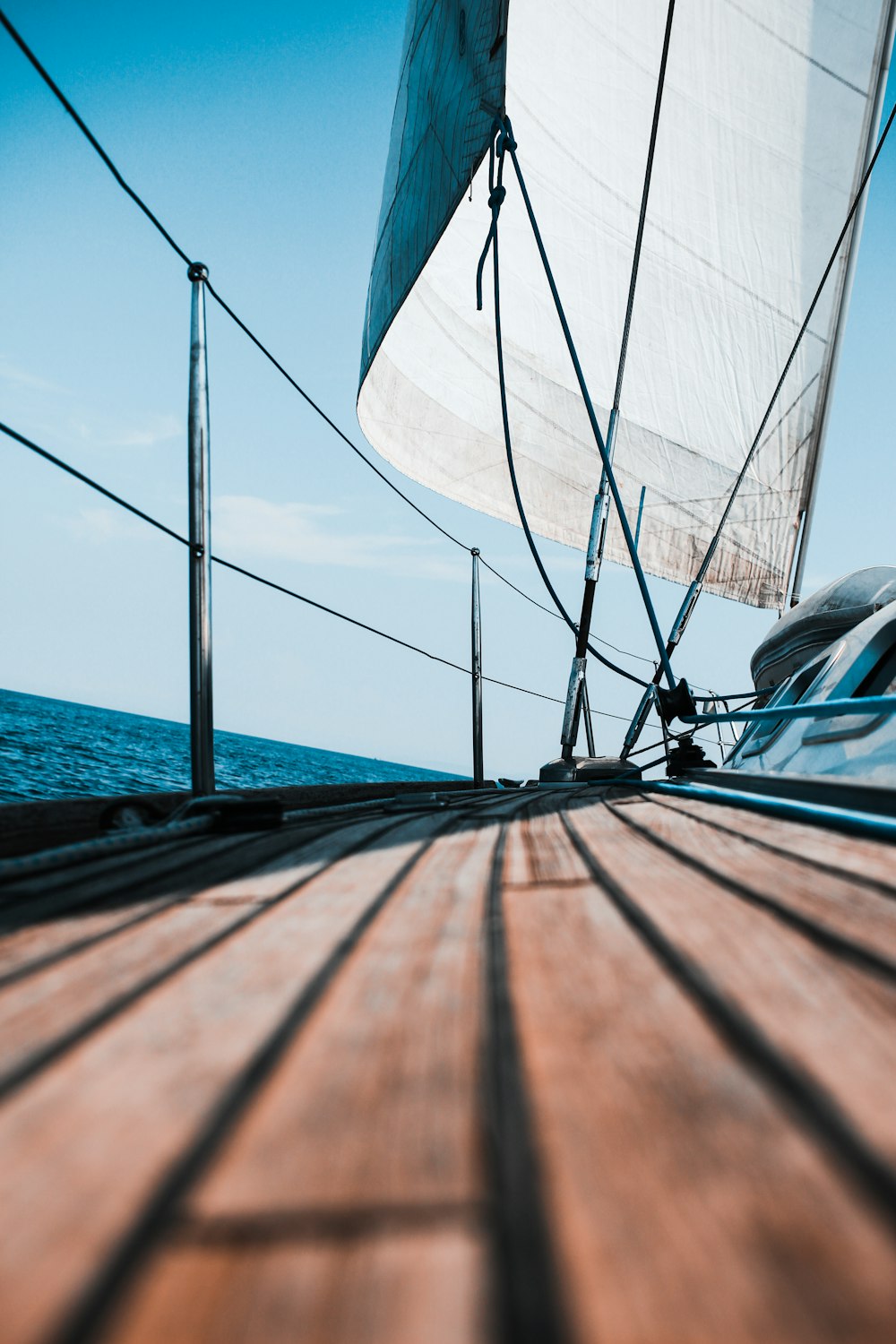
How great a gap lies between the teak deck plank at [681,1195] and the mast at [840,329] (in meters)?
6.45

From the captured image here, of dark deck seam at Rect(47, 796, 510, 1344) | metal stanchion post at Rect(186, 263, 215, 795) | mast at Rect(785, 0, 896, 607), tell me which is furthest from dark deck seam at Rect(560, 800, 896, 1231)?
mast at Rect(785, 0, 896, 607)

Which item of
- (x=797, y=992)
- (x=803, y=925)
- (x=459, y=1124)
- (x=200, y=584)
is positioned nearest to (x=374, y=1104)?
(x=459, y=1124)

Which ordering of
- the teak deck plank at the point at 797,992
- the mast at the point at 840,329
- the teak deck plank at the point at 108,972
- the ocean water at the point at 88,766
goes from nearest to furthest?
the teak deck plank at the point at 797,992 → the teak deck plank at the point at 108,972 → the mast at the point at 840,329 → the ocean water at the point at 88,766

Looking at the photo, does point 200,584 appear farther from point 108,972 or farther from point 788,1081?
point 788,1081

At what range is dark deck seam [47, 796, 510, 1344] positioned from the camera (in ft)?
0.89

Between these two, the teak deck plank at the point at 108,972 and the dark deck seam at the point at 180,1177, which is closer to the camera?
the dark deck seam at the point at 180,1177

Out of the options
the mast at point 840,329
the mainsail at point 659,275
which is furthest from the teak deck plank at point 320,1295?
the mast at point 840,329

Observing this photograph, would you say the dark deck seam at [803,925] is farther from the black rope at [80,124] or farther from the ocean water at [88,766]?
the ocean water at [88,766]

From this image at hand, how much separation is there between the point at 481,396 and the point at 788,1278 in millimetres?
6679

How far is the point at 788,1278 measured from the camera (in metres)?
0.27

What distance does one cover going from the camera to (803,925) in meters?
0.65

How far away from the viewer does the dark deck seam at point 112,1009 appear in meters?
0.45

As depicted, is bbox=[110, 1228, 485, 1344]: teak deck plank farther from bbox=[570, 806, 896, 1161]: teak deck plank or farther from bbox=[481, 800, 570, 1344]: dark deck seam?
bbox=[570, 806, 896, 1161]: teak deck plank

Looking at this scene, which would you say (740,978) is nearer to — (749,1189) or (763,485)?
(749,1189)
